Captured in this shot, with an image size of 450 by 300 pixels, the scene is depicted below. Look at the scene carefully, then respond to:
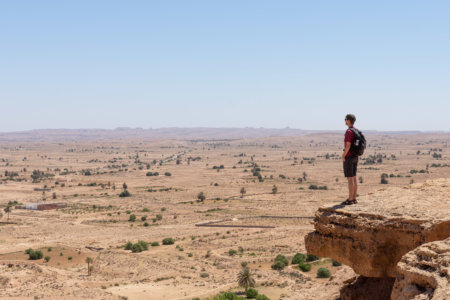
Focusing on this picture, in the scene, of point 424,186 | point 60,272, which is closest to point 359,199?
point 424,186

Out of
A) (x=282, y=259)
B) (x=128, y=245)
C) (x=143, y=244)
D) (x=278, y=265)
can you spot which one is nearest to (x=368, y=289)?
(x=278, y=265)

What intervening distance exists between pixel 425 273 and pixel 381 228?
2832mm

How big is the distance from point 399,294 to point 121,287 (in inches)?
1129

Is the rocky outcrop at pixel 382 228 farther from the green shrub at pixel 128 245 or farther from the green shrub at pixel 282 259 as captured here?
the green shrub at pixel 128 245

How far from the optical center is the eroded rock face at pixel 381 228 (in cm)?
977

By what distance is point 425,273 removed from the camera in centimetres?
758

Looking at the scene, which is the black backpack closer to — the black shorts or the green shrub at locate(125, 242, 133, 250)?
the black shorts

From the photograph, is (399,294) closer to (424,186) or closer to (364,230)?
(364,230)

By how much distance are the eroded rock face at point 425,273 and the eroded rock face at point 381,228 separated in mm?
1544

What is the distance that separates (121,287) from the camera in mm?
33781

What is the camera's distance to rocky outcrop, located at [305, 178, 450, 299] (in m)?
9.77

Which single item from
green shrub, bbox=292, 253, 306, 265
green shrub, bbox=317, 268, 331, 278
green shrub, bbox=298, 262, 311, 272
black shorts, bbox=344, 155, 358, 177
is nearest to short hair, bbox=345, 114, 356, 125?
black shorts, bbox=344, 155, 358, 177

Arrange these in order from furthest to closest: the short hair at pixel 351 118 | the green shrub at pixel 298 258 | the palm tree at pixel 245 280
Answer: the green shrub at pixel 298 258, the palm tree at pixel 245 280, the short hair at pixel 351 118

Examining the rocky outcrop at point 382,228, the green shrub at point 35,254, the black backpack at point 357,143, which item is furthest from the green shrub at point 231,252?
the black backpack at point 357,143
